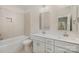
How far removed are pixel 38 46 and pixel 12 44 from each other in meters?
0.48

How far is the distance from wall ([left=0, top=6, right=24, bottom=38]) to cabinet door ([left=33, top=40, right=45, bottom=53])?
0.32 m

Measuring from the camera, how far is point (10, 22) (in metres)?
1.69

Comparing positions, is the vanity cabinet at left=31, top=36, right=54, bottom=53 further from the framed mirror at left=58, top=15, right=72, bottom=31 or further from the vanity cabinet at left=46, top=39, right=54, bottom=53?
the framed mirror at left=58, top=15, right=72, bottom=31

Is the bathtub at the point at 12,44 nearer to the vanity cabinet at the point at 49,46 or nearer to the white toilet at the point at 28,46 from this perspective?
the white toilet at the point at 28,46

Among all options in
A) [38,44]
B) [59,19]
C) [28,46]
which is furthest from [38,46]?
[59,19]

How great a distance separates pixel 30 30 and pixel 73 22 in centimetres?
78

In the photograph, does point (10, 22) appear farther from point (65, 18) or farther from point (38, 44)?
point (65, 18)

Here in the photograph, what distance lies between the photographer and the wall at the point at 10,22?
1652 mm

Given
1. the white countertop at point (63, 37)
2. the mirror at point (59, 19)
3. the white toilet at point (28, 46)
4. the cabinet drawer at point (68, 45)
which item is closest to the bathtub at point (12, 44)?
the white toilet at point (28, 46)

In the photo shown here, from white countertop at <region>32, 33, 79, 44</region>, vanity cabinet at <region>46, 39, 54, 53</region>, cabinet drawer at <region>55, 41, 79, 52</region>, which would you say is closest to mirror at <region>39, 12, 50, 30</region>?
white countertop at <region>32, 33, 79, 44</region>

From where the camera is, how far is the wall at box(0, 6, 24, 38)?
165 centimetres

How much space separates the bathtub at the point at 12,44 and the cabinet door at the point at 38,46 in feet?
0.70
